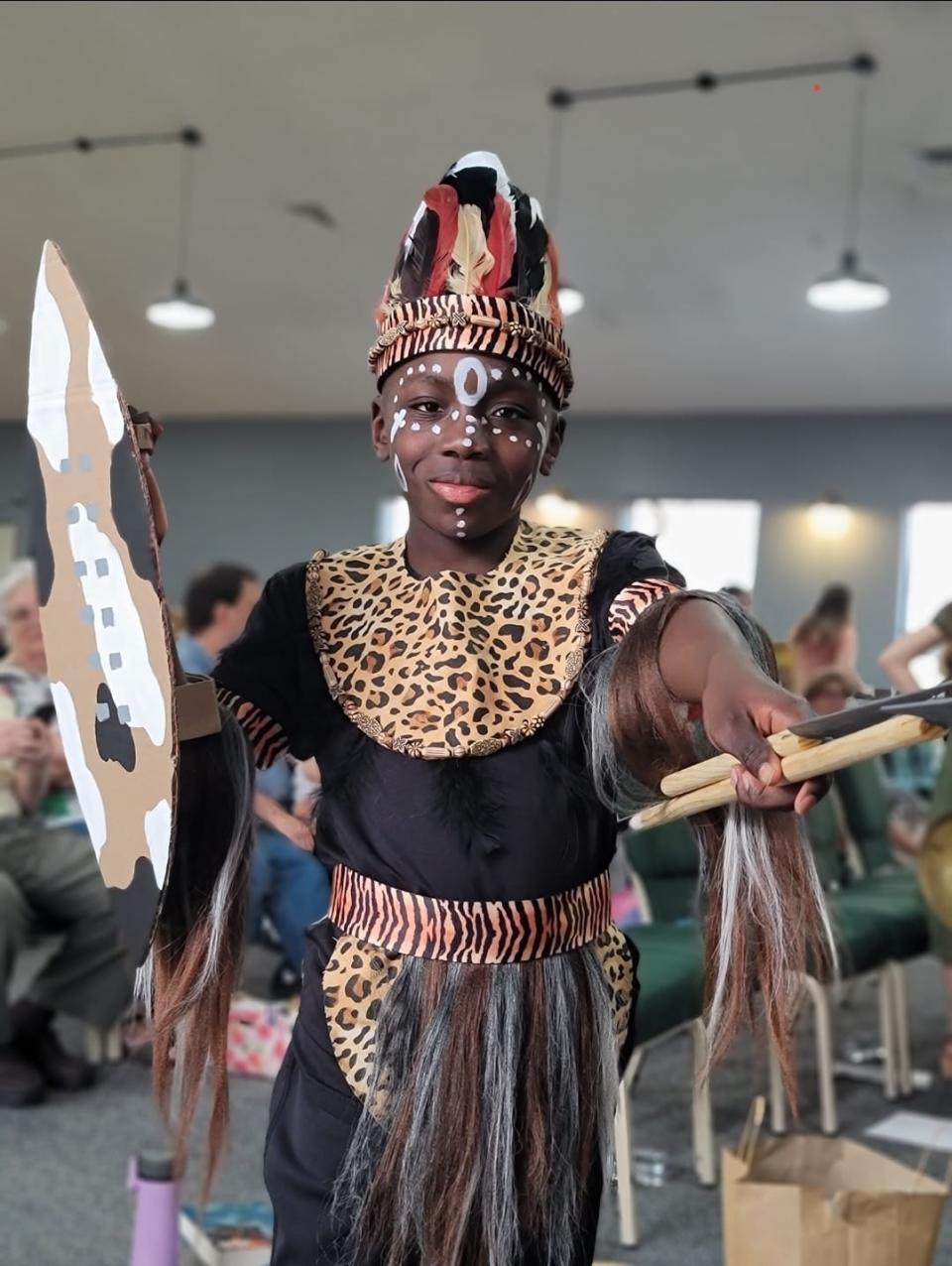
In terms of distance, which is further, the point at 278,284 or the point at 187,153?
the point at 278,284

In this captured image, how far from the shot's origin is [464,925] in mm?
1209

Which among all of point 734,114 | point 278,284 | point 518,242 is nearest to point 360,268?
point 278,284

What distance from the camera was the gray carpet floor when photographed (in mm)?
2484

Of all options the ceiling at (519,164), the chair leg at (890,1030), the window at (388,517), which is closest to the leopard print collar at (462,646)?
the ceiling at (519,164)

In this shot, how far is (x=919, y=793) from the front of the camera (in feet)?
20.4

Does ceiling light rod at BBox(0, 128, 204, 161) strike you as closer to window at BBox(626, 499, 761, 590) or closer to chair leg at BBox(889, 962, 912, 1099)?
chair leg at BBox(889, 962, 912, 1099)

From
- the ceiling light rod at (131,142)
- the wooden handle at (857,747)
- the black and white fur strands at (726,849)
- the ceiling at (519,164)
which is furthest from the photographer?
the ceiling light rod at (131,142)

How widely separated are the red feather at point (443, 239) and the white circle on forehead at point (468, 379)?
79 mm

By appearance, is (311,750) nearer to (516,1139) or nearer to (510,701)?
(510,701)

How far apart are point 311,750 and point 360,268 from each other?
6.55m

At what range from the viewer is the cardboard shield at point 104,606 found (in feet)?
3.80

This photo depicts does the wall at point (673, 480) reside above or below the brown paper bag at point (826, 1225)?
above

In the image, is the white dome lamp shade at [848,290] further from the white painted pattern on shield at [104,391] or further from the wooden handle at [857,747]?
the wooden handle at [857,747]

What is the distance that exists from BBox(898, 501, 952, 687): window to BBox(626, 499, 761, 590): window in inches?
40.4
